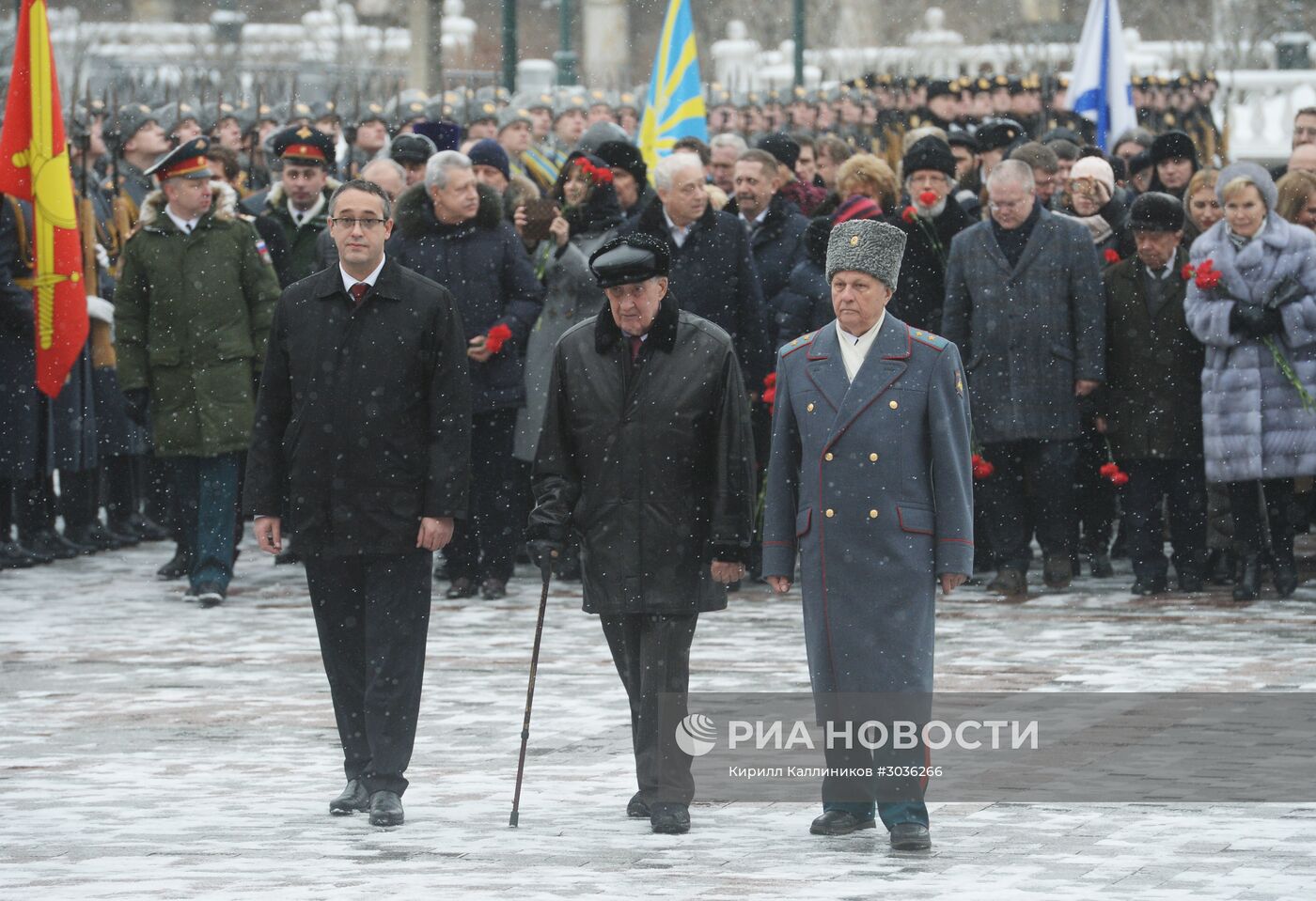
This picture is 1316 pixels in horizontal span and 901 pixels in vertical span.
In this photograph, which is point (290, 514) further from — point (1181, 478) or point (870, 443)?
point (1181, 478)

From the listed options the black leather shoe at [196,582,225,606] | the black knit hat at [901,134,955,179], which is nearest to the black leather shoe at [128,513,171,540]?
the black leather shoe at [196,582,225,606]

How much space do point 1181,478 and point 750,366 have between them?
2211 millimetres

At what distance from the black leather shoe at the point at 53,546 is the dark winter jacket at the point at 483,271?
333 centimetres

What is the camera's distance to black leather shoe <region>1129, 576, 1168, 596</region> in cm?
1288

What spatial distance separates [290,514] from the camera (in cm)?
808

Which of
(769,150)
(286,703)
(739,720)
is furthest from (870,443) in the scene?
Result: (769,150)

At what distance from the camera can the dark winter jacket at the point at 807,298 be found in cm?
1296

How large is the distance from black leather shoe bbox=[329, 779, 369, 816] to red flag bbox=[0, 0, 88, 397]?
636 cm

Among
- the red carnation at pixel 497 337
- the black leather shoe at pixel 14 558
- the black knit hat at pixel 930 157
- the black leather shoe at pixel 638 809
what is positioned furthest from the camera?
the black leather shoe at pixel 14 558

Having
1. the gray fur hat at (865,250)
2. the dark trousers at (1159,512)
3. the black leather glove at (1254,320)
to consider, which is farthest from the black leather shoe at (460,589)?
the gray fur hat at (865,250)

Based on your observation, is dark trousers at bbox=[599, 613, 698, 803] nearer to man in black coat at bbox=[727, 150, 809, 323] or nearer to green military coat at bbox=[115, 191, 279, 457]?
green military coat at bbox=[115, 191, 279, 457]

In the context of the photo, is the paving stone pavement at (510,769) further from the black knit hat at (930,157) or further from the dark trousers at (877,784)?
the black knit hat at (930,157)

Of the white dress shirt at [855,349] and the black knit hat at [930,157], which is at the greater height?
the black knit hat at [930,157]

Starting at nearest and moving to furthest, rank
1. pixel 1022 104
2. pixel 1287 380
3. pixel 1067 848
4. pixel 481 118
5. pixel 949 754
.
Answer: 1. pixel 1067 848
2. pixel 949 754
3. pixel 1287 380
4. pixel 481 118
5. pixel 1022 104
